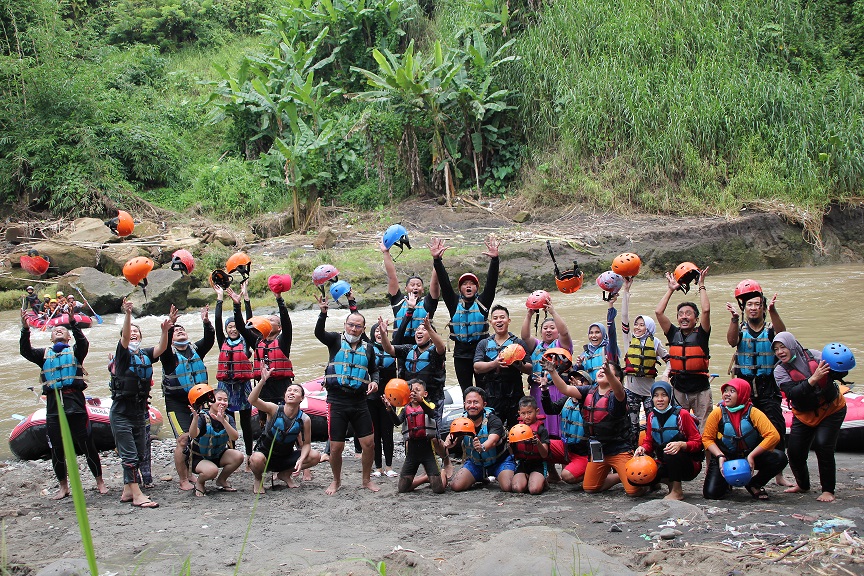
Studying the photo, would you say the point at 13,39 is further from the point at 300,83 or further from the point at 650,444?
the point at 650,444

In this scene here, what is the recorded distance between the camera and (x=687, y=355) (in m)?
6.32

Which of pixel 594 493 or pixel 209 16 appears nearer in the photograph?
pixel 594 493

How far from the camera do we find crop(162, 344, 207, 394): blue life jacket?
22.2ft

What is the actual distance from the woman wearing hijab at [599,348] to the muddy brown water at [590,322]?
2.93 meters

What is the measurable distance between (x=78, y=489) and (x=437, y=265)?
16.5ft

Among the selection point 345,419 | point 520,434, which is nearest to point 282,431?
point 345,419

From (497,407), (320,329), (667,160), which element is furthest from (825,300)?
(320,329)

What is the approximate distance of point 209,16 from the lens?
1227 inches

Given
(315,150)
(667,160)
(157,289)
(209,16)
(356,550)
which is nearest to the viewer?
(356,550)

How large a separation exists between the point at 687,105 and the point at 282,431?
15.0 metres

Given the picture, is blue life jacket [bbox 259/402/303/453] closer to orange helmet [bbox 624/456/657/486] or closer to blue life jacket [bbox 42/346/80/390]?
blue life jacket [bbox 42/346/80/390]

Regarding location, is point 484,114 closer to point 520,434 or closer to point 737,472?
point 520,434

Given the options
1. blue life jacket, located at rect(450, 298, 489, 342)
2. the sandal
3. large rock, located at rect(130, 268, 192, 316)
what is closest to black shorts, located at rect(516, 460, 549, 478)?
blue life jacket, located at rect(450, 298, 489, 342)

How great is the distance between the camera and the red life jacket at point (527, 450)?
6160 mm
